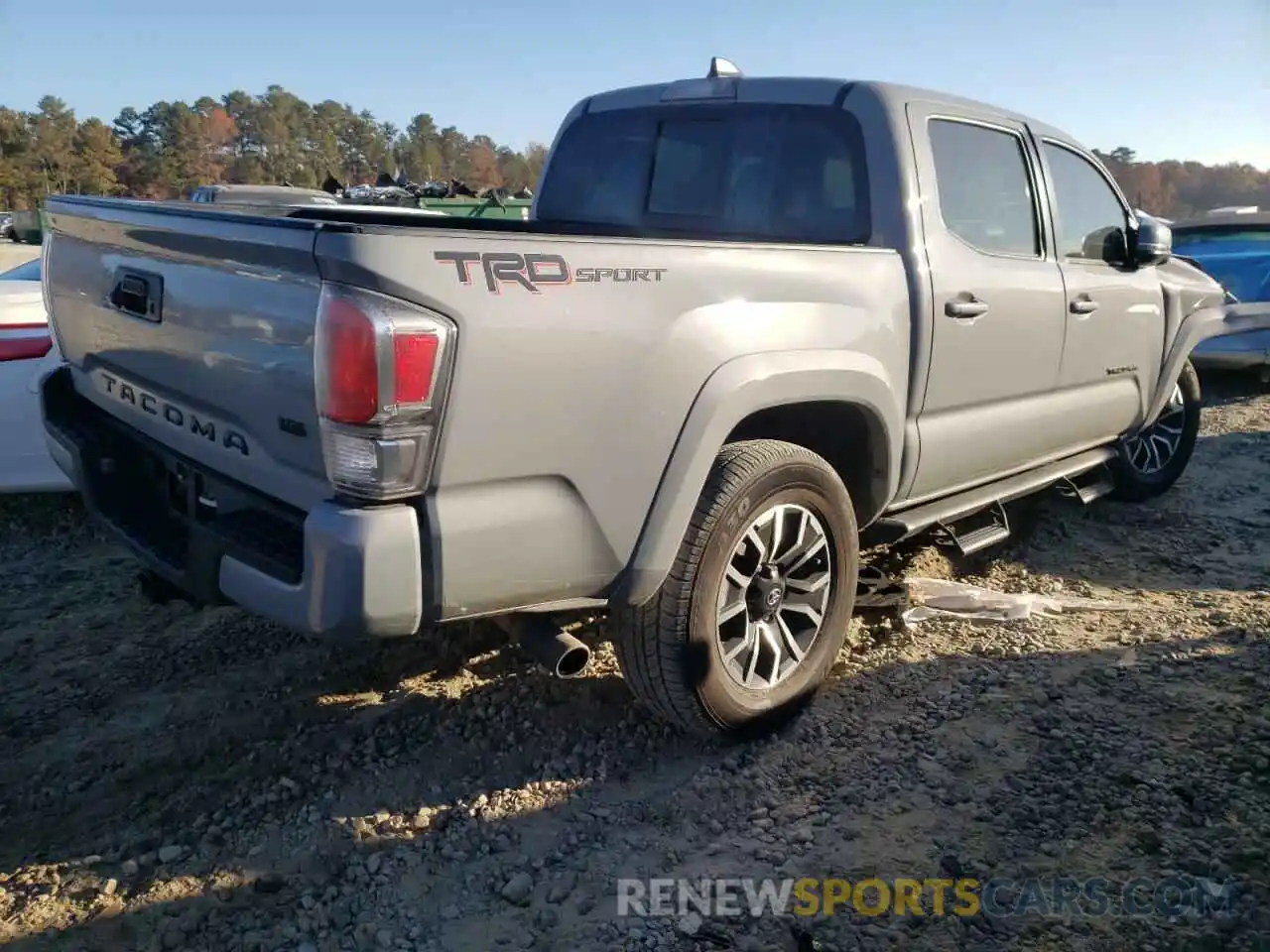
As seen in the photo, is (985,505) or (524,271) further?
(985,505)

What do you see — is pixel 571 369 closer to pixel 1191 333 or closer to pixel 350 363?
pixel 350 363

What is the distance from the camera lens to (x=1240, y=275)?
860 centimetres

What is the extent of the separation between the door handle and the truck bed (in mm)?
729

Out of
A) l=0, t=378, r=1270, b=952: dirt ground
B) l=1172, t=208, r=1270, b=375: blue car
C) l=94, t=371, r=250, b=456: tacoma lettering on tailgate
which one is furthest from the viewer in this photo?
l=1172, t=208, r=1270, b=375: blue car

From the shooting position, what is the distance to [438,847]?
2.65 metres

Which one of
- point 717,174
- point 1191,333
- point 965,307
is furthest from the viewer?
point 1191,333

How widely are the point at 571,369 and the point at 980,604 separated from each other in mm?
2568

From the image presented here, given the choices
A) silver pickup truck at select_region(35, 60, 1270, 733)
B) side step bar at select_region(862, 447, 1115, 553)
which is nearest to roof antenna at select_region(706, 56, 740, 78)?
silver pickup truck at select_region(35, 60, 1270, 733)

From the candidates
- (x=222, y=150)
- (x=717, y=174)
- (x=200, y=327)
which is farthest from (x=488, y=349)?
(x=222, y=150)

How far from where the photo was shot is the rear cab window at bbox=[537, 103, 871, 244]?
11.6 feet

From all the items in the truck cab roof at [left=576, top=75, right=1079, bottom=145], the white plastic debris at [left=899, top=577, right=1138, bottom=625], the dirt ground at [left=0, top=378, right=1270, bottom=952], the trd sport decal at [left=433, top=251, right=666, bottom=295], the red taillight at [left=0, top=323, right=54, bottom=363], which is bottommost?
the dirt ground at [left=0, top=378, right=1270, bottom=952]

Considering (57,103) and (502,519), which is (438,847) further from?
(57,103)

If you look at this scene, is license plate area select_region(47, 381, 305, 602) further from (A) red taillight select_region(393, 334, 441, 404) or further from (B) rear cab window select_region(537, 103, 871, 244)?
(B) rear cab window select_region(537, 103, 871, 244)

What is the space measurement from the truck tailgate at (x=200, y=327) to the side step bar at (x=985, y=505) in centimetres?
215
